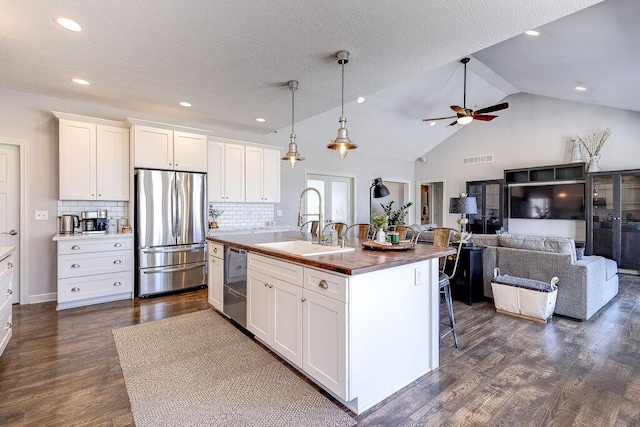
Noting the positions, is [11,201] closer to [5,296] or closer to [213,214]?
[5,296]

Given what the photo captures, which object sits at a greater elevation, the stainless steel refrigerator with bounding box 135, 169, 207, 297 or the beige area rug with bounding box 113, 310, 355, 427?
the stainless steel refrigerator with bounding box 135, 169, 207, 297

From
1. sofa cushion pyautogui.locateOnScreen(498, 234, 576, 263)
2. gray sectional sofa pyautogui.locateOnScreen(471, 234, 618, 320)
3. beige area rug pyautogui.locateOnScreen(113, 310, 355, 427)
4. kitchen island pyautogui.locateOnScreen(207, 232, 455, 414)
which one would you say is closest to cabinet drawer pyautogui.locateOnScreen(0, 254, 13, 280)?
beige area rug pyautogui.locateOnScreen(113, 310, 355, 427)

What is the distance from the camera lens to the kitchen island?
1808 mm

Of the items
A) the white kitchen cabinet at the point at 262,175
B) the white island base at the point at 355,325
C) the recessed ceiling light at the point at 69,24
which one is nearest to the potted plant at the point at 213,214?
the white kitchen cabinet at the point at 262,175

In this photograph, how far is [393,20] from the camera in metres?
2.25

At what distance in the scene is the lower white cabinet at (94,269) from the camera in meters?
3.74

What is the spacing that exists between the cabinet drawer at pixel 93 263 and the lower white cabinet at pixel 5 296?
126 cm

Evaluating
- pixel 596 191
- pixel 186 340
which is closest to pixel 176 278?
pixel 186 340

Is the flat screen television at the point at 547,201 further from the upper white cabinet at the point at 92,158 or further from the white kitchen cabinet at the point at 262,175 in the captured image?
the upper white cabinet at the point at 92,158

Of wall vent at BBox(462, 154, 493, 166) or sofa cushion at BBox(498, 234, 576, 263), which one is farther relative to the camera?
wall vent at BBox(462, 154, 493, 166)

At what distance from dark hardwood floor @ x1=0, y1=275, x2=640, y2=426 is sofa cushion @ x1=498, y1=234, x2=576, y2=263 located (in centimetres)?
74

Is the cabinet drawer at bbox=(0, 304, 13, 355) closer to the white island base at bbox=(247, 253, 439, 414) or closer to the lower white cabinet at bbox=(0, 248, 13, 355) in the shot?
the lower white cabinet at bbox=(0, 248, 13, 355)

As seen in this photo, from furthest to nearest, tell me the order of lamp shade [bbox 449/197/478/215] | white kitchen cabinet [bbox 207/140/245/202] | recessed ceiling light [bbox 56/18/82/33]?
white kitchen cabinet [bbox 207/140/245/202]
lamp shade [bbox 449/197/478/215]
recessed ceiling light [bbox 56/18/82/33]

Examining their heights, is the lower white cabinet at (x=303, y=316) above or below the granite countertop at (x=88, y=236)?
below
